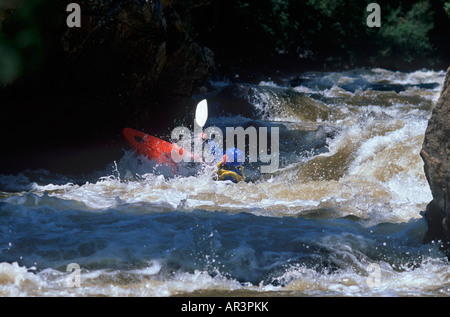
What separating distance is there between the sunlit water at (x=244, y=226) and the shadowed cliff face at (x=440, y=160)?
244 mm

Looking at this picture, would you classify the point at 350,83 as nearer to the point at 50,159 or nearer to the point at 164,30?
the point at 164,30

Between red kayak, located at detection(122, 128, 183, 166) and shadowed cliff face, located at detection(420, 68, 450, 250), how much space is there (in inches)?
156

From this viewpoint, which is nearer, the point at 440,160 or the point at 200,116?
the point at 440,160

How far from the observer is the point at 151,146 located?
24.6 feet

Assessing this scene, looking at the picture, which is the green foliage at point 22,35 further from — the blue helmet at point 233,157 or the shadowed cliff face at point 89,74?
the blue helmet at point 233,157

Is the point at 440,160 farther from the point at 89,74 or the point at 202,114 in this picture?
the point at 202,114

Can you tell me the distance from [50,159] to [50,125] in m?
0.47

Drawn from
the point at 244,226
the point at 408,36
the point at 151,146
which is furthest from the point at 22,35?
the point at 408,36

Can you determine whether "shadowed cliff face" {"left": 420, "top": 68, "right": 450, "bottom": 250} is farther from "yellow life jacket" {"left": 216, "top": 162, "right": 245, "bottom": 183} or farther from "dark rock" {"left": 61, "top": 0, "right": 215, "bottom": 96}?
"dark rock" {"left": 61, "top": 0, "right": 215, "bottom": 96}

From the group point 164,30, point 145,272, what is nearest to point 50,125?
point 164,30

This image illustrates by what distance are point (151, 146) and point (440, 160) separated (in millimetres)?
4590

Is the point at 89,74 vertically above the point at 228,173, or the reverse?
the point at 89,74

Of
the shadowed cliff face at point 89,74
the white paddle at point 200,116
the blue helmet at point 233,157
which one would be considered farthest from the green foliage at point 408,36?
the blue helmet at point 233,157

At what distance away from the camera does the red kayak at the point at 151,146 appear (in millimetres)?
7277
